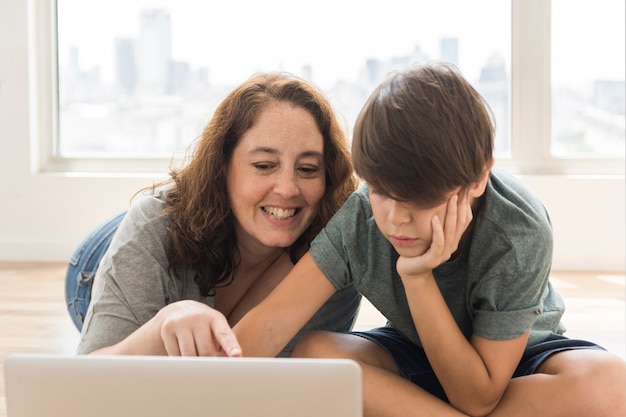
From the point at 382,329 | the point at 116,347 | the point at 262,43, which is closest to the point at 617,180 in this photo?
the point at 262,43

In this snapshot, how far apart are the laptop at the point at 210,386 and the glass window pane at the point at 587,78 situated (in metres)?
3.42

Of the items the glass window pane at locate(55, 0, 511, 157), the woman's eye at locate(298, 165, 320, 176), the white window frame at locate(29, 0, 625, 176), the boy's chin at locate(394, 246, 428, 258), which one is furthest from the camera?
the glass window pane at locate(55, 0, 511, 157)

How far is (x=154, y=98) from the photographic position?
4449 millimetres

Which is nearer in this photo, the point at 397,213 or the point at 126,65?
the point at 397,213

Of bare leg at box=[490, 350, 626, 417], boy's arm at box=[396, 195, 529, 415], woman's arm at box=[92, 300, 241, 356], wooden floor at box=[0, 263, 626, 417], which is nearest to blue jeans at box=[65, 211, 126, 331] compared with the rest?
wooden floor at box=[0, 263, 626, 417]

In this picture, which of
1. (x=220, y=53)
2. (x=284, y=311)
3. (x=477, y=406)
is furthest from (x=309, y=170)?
(x=220, y=53)

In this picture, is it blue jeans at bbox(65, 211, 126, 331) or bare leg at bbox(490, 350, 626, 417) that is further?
blue jeans at bbox(65, 211, 126, 331)

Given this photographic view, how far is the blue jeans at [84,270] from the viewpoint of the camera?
89.0 inches

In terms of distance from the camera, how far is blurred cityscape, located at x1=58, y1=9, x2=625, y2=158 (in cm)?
429

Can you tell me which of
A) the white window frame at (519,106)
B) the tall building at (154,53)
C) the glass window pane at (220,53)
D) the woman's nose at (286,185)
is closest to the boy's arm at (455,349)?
the woman's nose at (286,185)

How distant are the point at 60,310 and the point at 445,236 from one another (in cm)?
201

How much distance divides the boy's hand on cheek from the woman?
333 millimetres

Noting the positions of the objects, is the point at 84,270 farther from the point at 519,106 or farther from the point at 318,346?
the point at 519,106

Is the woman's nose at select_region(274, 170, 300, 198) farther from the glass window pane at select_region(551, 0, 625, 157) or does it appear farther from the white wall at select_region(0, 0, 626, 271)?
the glass window pane at select_region(551, 0, 625, 157)
